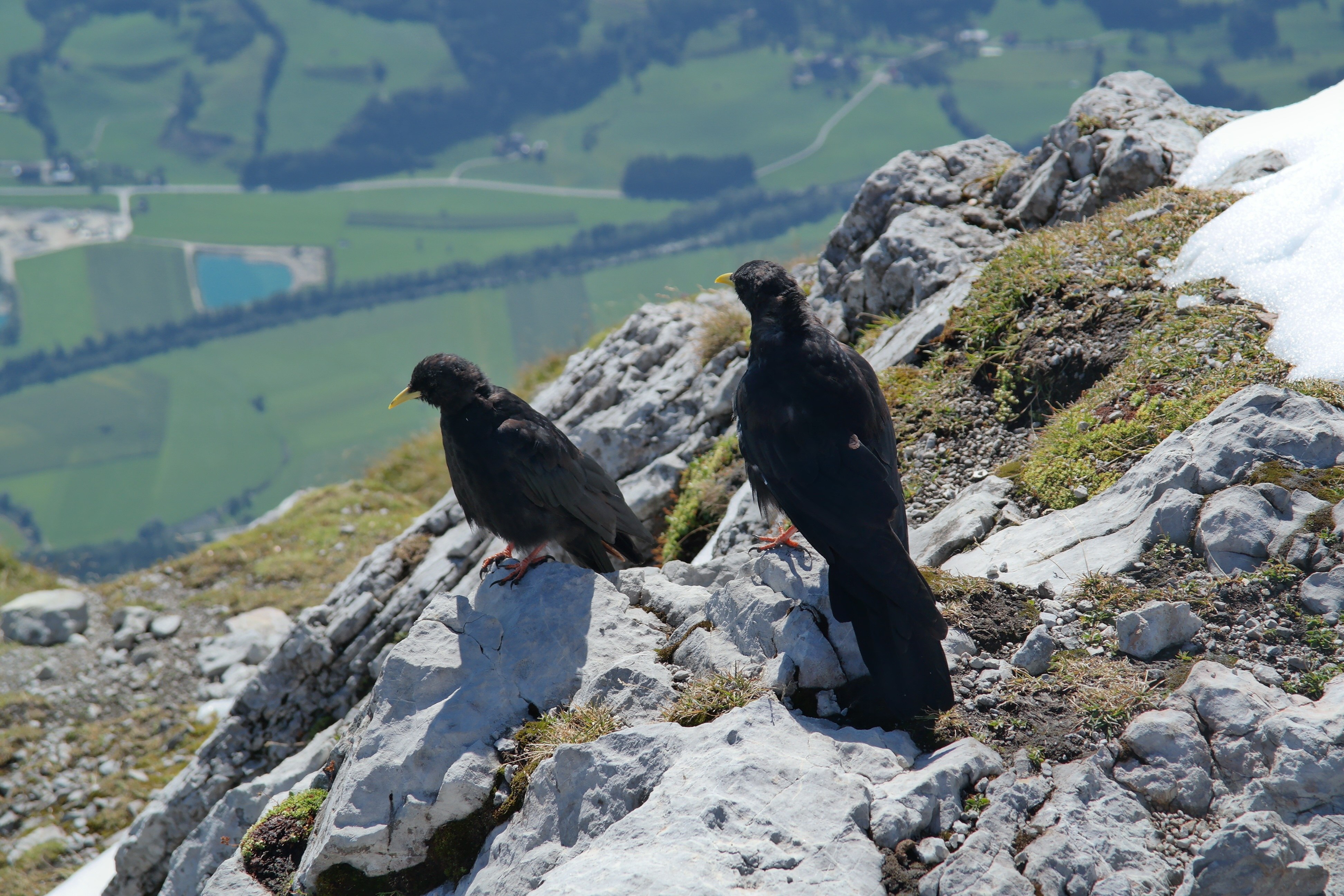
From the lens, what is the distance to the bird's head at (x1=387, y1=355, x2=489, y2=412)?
25.5ft

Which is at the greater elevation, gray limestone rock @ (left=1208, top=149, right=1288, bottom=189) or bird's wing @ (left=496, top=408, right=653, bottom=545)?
gray limestone rock @ (left=1208, top=149, right=1288, bottom=189)

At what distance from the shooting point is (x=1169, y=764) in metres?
4.15

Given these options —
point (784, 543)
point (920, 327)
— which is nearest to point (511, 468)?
point (784, 543)

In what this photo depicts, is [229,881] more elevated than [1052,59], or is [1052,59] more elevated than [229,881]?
[1052,59]

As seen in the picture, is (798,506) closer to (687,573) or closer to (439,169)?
(687,573)

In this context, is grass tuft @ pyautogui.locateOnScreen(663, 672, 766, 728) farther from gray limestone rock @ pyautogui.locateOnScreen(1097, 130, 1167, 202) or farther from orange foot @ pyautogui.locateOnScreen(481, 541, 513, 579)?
gray limestone rock @ pyautogui.locateOnScreen(1097, 130, 1167, 202)

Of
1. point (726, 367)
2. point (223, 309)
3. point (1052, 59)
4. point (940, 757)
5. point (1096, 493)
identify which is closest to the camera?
point (940, 757)

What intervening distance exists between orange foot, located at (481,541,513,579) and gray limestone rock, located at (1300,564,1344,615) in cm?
622

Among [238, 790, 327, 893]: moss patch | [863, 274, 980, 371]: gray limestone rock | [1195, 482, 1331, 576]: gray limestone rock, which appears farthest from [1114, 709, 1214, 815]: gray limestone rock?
[863, 274, 980, 371]: gray limestone rock

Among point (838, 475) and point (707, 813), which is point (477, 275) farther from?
point (707, 813)

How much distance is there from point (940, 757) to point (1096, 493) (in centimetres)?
321

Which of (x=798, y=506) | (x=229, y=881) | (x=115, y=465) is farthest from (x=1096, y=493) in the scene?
(x=115, y=465)

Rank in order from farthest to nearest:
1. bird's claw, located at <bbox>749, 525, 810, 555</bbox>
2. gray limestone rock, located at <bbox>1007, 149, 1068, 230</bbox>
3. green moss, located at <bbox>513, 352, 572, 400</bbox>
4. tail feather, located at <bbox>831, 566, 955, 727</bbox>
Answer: green moss, located at <bbox>513, 352, 572, 400</bbox> → gray limestone rock, located at <bbox>1007, 149, 1068, 230</bbox> → bird's claw, located at <bbox>749, 525, 810, 555</bbox> → tail feather, located at <bbox>831, 566, 955, 727</bbox>

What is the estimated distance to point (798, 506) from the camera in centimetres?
577
